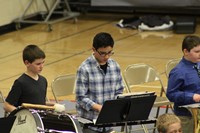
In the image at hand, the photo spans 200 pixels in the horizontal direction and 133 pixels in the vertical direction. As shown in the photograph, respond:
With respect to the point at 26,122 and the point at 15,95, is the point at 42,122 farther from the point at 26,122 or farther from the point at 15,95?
the point at 15,95

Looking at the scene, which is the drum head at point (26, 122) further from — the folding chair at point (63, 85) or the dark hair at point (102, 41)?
the folding chair at point (63, 85)

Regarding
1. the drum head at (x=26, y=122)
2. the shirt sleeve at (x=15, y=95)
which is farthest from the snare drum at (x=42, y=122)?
the shirt sleeve at (x=15, y=95)

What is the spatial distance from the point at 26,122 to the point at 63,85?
203 cm

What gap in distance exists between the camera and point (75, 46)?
12359mm

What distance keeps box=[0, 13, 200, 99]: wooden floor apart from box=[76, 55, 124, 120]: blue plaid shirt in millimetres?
3490

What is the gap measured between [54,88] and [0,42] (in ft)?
20.9

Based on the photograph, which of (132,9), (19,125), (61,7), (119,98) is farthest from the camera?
(61,7)

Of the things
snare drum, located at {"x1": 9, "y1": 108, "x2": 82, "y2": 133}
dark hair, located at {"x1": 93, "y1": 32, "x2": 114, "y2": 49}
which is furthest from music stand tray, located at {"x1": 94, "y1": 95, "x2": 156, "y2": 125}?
dark hair, located at {"x1": 93, "y1": 32, "x2": 114, "y2": 49}

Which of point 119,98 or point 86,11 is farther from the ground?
point 119,98

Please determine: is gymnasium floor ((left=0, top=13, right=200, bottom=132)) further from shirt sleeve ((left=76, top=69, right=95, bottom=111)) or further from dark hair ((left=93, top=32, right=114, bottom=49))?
dark hair ((left=93, top=32, right=114, bottom=49))

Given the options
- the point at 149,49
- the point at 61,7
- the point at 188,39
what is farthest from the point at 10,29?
the point at 188,39

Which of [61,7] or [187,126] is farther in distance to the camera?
[61,7]

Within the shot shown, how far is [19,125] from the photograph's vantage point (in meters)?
4.89

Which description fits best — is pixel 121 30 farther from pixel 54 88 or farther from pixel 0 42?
pixel 54 88
